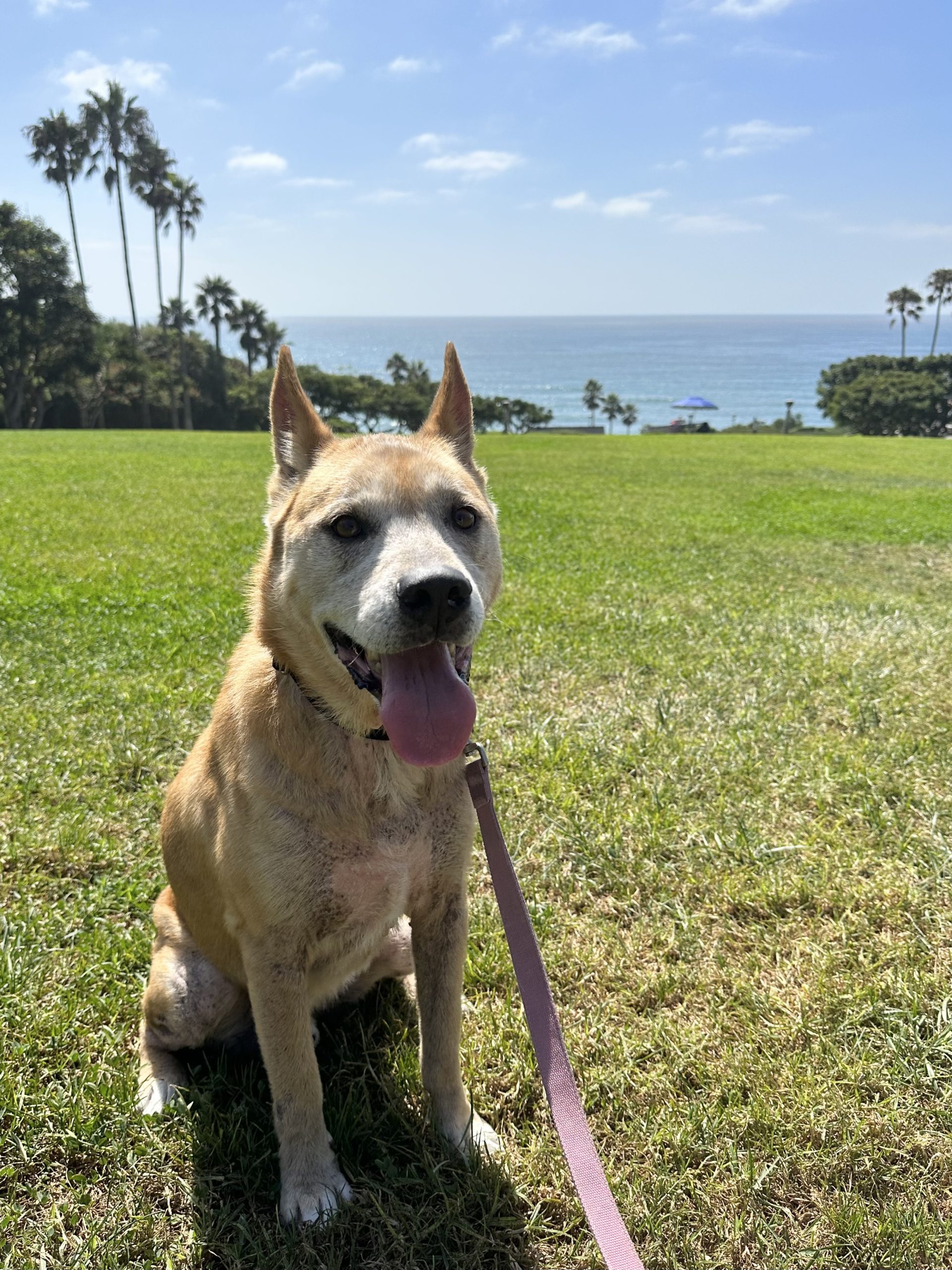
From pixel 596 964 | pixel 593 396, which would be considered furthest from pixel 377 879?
pixel 593 396

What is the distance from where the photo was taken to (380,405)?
246 ft

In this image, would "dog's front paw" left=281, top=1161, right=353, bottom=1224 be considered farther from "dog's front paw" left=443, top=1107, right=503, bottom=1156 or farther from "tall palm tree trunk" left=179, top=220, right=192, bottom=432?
"tall palm tree trunk" left=179, top=220, right=192, bottom=432

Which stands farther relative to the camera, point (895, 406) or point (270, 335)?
point (270, 335)

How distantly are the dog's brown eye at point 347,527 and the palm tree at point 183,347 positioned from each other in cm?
5217

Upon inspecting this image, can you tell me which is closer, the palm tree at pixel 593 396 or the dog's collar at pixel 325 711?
the dog's collar at pixel 325 711

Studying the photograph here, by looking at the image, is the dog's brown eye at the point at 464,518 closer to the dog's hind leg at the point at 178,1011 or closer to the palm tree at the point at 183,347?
the dog's hind leg at the point at 178,1011

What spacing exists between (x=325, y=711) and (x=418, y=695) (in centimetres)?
38

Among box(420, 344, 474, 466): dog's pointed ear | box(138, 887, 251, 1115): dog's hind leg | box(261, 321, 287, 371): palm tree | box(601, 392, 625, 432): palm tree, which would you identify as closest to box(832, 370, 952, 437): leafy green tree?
box(601, 392, 625, 432): palm tree

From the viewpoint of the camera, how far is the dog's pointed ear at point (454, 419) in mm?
3174

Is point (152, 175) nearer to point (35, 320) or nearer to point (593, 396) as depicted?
point (35, 320)

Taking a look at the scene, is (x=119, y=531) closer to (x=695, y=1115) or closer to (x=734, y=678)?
(x=734, y=678)

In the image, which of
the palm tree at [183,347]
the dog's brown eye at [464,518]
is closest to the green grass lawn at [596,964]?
the dog's brown eye at [464,518]

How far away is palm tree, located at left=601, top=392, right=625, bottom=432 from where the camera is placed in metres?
115

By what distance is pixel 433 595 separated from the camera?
88.1 inches
